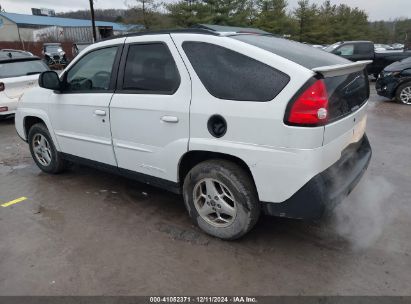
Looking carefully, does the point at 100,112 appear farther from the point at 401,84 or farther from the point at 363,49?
the point at 363,49

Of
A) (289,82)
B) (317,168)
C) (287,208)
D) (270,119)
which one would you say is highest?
(289,82)

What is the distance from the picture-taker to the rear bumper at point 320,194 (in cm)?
265

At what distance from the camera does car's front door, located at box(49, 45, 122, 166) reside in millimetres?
3797

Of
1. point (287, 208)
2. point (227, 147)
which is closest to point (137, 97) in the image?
point (227, 147)

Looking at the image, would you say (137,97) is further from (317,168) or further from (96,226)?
(317,168)

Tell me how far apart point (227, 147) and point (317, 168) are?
0.70 m

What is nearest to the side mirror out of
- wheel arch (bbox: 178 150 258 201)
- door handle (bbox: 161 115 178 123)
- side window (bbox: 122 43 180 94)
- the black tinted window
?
side window (bbox: 122 43 180 94)

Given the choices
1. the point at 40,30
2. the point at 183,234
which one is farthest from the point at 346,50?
the point at 40,30

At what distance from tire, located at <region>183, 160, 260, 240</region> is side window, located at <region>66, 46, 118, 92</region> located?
147 cm

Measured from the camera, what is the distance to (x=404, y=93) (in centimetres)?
951

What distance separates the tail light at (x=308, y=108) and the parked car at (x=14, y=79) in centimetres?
756

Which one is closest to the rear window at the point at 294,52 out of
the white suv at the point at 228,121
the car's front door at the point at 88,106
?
the white suv at the point at 228,121

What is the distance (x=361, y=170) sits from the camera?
3.26 m

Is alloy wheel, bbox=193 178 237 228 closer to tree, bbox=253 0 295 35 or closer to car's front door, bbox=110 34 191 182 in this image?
car's front door, bbox=110 34 191 182
